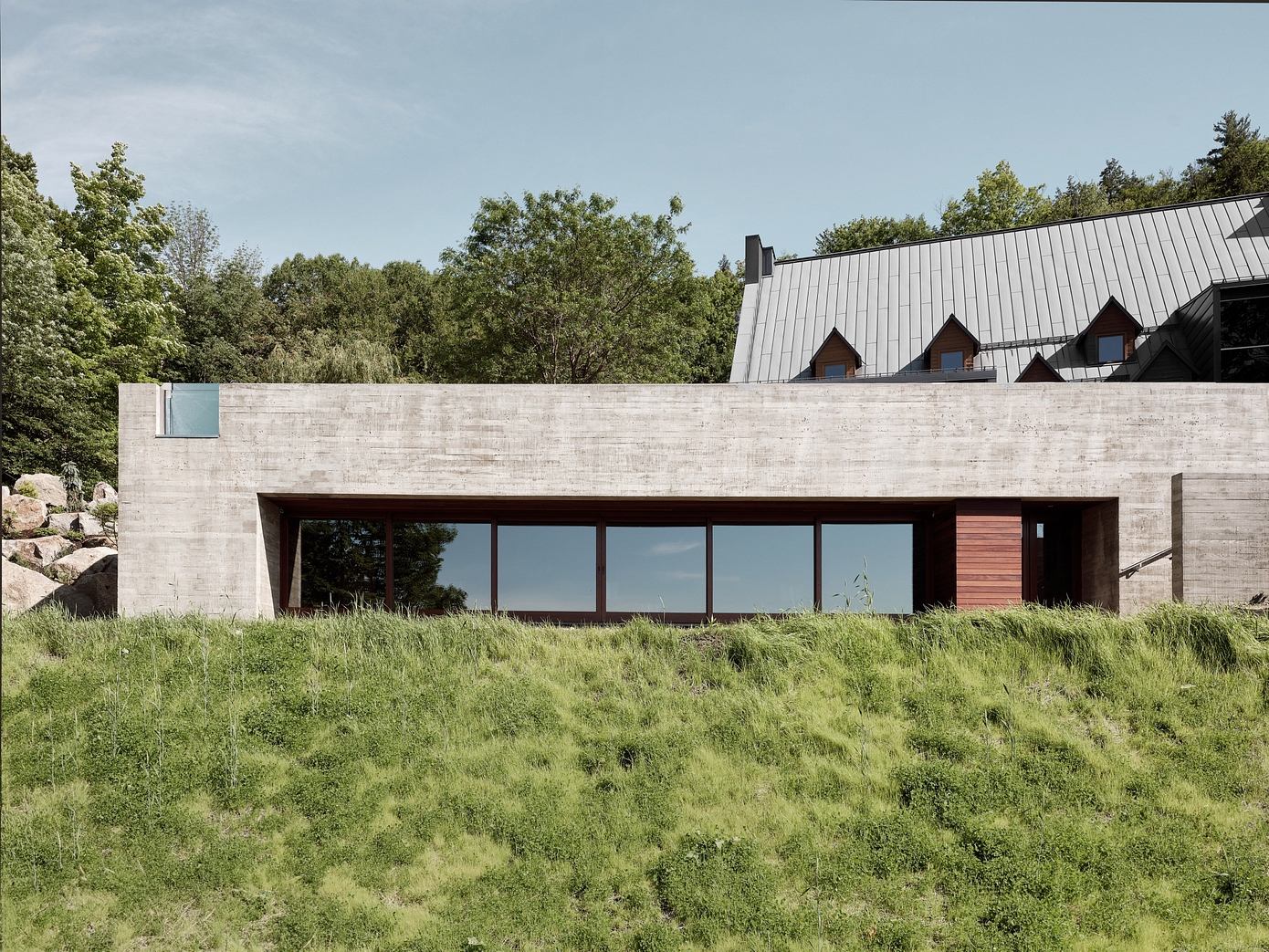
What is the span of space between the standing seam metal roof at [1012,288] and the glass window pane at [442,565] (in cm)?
938

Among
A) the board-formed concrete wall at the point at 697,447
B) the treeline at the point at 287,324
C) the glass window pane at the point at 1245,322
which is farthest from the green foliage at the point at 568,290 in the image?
the glass window pane at the point at 1245,322

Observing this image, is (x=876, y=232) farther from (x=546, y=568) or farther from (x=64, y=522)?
(x=64, y=522)

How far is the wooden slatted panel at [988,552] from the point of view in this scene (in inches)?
559

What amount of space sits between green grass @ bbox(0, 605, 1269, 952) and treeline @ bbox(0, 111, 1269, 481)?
572 inches

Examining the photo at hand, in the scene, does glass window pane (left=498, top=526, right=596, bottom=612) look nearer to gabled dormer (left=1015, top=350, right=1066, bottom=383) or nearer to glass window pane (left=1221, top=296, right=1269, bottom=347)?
gabled dormer (left=1015, top=350, right=1066, bottom=383)

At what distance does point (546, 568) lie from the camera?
51.9ft

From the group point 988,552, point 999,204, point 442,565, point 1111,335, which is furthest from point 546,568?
point 999,204

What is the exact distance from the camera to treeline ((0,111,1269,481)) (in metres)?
25.4

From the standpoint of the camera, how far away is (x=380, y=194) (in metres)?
13.4

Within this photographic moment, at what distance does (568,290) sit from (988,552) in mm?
18204

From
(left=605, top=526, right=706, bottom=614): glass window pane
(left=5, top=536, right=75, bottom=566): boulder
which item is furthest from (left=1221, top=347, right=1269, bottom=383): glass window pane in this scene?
(left=5, top=536, right=75, bottom=566): boulder

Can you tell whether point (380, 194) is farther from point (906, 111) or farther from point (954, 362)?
point (954, 362)

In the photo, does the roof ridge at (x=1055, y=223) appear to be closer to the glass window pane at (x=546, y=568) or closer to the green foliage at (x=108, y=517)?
the glass window pane at (x=546, y=568)

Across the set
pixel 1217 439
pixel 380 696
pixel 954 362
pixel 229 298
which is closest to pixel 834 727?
pixel 380 696
